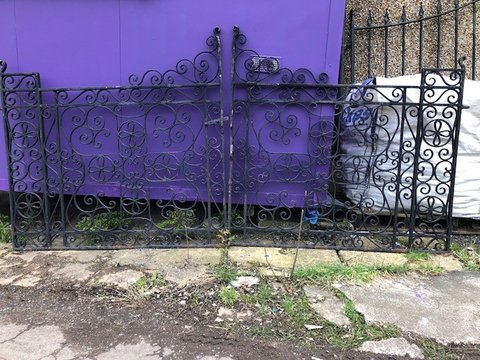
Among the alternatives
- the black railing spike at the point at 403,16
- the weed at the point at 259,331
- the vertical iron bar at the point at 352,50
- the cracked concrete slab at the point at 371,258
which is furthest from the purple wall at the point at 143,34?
the weed at the point at 259,331

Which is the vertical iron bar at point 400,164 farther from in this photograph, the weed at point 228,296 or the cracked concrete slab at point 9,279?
the cracked concrete slab at point 9,279

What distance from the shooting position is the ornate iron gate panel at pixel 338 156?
142 inches

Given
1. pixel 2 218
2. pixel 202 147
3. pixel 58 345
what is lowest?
pixel 58 345

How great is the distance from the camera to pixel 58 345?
2.59m

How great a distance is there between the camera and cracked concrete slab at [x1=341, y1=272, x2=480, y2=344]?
2.70 meters

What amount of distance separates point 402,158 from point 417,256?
80cm

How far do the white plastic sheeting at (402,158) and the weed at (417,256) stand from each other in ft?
1.16

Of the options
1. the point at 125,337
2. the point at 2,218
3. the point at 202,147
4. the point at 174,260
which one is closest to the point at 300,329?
the point at 125,337

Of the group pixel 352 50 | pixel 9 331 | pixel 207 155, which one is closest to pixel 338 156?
pixel 207 155

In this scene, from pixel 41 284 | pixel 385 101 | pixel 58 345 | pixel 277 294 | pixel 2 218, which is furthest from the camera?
pixel 2 218

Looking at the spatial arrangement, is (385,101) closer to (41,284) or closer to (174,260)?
(174,260)

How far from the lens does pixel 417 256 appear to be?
3.63 meters

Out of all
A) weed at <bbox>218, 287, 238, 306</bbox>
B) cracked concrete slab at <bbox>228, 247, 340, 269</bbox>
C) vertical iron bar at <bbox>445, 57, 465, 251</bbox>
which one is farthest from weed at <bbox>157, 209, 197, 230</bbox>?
vertical iron bar at <bbox>445, 57, 465, 251</bbox>

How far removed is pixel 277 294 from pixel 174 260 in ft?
3.05
